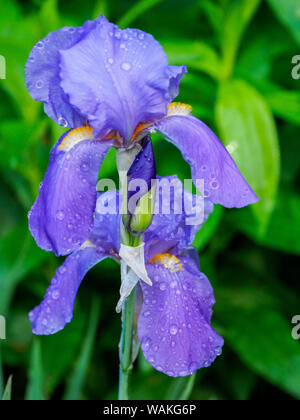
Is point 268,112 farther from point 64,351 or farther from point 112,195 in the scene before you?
point 64,351

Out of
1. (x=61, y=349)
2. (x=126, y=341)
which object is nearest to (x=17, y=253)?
(x=61, y=349)

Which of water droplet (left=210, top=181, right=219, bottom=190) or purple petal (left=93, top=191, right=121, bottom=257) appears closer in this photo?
water droplet (left=210, top=181, right=219, bottom=190)

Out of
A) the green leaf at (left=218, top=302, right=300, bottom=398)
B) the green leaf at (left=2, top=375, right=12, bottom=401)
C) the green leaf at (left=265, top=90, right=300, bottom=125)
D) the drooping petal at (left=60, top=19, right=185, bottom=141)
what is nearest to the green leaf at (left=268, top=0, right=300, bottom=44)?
the green leaf at (left=265, top=90, right=300, bottom=125)

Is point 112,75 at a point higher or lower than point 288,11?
lower

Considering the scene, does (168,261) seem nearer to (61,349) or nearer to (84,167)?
(84,167)

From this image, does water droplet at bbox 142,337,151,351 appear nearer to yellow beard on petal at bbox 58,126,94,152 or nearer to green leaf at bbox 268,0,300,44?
yellow beard on petal at bbox 58,126,94,152

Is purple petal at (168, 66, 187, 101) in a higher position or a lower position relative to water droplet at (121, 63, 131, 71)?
lower
